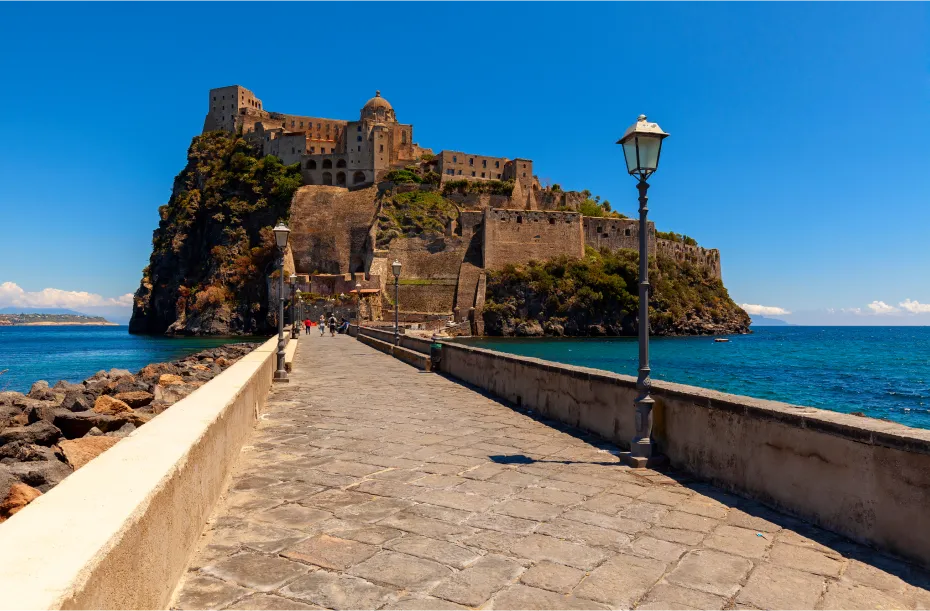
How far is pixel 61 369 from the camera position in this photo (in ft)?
136

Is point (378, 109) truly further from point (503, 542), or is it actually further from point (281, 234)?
point (503, 542)

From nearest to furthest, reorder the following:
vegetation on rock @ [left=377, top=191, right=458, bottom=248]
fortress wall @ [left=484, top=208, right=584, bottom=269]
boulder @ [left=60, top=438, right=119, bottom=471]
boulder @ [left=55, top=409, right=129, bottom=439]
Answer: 1. boulder @ [left=60, top=438, right=119, bottom=471]
2. boulder @ [left=55, top=409, right=129, bottom=439]
3. fortress wall @ [left=484, top=208, right=584, bottom=269]
4. vegetation on rock @ [left=377, top=191, right=458, bottom=248]

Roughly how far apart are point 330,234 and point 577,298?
102 feet

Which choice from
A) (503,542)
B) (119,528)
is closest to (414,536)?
(503,542)

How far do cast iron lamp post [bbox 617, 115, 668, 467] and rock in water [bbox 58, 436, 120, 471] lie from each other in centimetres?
612

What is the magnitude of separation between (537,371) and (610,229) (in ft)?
244

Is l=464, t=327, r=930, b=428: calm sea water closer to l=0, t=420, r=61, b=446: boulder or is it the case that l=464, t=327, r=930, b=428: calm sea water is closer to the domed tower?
l=0, t=420, r=61, b=446: boulder

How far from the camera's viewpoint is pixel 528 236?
7431 cm

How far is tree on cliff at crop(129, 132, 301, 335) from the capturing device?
7944 cm

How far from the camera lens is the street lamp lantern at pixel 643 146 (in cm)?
648

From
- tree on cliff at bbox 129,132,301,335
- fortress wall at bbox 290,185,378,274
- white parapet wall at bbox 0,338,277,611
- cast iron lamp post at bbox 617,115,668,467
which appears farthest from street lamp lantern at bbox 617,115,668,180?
tree on cliff at bbox 129,132,301,335

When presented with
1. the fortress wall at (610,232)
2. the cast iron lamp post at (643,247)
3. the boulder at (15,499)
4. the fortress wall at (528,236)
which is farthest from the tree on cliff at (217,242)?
the cast iron lamp post at (643,247)

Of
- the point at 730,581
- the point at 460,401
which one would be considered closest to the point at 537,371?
the point at 460,401

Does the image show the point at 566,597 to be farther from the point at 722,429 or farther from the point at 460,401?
the point at 460,401
